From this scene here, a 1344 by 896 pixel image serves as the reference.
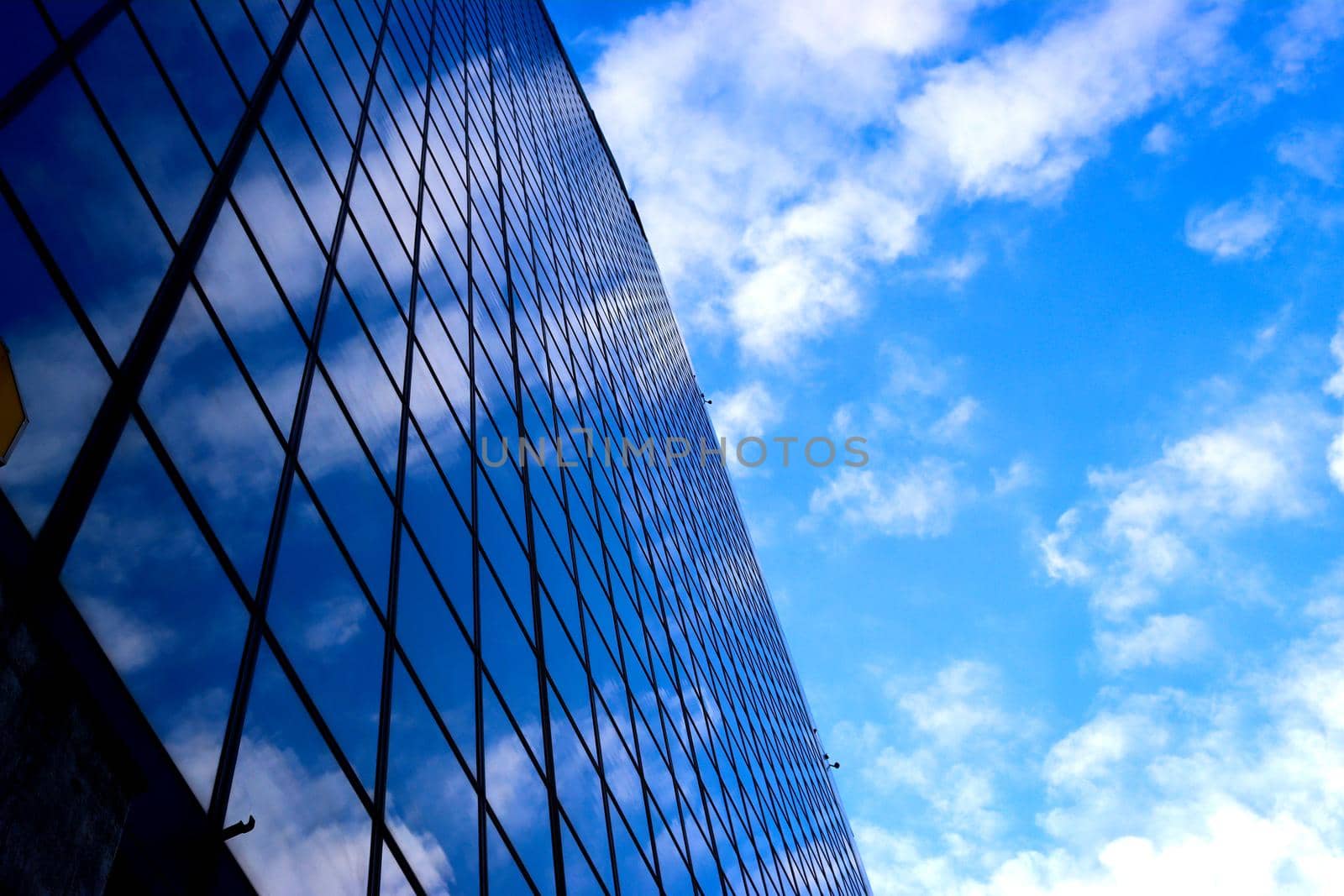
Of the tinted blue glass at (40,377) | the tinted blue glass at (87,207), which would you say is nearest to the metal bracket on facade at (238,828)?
the tinted blue glass at (40,377)

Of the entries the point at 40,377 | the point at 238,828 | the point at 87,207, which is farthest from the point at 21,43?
the point at 238,828

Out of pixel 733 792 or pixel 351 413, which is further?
pixel 733 792

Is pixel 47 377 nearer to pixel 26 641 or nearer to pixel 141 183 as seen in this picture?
pixel 26 641

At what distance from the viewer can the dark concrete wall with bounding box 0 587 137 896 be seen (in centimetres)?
473

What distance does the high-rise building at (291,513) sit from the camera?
6.27 metres

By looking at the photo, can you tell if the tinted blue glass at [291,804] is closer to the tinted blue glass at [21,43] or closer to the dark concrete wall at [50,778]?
the dark concrete wall at [50,778]

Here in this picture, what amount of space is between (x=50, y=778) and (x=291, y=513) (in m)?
4.71

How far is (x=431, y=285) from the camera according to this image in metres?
18.6

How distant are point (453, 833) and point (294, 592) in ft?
11.9

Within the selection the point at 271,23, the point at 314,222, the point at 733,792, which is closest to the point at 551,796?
the point at 314,222

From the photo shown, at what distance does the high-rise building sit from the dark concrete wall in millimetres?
19

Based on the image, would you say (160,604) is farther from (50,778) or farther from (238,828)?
A: (50,778)

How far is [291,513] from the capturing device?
31.4 feet

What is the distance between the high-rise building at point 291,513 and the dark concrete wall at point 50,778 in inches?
0.8
